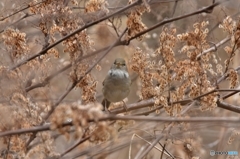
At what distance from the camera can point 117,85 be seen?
402 cm

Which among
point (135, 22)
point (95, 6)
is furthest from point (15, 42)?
point (135, 22)

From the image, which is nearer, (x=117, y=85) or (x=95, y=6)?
(x=95, y=6)

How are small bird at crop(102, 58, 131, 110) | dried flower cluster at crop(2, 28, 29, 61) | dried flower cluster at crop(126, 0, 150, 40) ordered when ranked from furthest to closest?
small bird at crop(102, 58, 131, 110) < dried flower cluster at crop(126, 0, 150, 40) < dried flower cluster at crop(2, 28, 29, 61)

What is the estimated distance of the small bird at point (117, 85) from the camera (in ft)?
13.0

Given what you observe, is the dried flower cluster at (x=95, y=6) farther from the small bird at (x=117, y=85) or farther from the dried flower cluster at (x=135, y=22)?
the small bird at (x=117, y=85)

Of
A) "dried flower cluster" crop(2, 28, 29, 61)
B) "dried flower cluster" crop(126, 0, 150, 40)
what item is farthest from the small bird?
"dried flower cluster" crop(2, 28, 29, 61)

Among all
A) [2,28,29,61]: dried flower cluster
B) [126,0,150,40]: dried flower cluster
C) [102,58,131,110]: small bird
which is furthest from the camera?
[102,58,131,110]: small bird

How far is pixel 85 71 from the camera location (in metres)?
2.63

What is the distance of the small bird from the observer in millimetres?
3953

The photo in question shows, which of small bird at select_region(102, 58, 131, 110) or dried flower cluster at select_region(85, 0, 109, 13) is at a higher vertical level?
dried flower cluster at select_region(85, 0, 109, 13)

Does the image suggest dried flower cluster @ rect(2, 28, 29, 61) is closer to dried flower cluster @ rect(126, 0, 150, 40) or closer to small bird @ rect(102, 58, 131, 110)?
dried flower cluster @ rect(126, 0, 150, 40)

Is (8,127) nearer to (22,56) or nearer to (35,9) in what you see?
(22,56)

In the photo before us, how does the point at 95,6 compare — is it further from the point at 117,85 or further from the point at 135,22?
the point at 117,85

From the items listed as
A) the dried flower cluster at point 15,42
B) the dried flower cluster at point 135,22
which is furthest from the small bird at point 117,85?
the dried flower cluster at point 15,42
